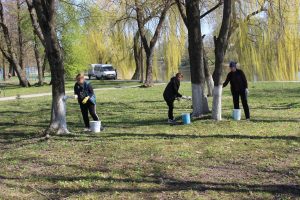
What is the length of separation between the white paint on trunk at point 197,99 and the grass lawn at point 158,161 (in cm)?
76

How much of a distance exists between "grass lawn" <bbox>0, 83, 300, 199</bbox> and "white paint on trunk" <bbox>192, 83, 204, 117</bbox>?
2.49 ft

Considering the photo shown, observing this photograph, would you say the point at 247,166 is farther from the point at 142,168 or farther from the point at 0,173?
the point at 0,173

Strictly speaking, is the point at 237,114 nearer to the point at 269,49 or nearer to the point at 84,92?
the point at 84,92

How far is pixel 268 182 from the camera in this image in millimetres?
5715

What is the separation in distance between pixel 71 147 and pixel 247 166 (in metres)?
3.48

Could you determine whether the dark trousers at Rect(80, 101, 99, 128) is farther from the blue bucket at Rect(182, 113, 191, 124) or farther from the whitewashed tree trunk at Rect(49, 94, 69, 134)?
the blue bucket at Rect(182, 113, 191, 124)

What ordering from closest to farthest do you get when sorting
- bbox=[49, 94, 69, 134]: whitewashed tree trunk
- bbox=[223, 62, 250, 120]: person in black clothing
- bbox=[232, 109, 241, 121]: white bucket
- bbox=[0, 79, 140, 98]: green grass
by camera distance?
bbox=[49, 94, 69, 134]: whitewashed tree trunk
bbox=[232, 109, 241, 121]: white bucket
bbox=[223, 62, 250, 120]: person in black clothing
bbox=[0, 79, 140, 98]: green grass

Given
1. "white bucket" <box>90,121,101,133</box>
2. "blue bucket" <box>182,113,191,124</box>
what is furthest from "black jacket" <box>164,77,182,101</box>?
"white bucket" <box>90,121,101,133</box>

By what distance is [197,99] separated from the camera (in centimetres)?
1130

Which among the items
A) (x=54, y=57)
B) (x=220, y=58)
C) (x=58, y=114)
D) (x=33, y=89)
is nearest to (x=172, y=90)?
(x=220, y=58)

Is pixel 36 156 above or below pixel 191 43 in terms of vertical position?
below

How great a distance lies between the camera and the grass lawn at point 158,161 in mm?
5551

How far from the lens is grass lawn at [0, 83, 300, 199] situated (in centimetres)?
555

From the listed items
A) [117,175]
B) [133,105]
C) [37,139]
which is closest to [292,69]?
[133,105]
